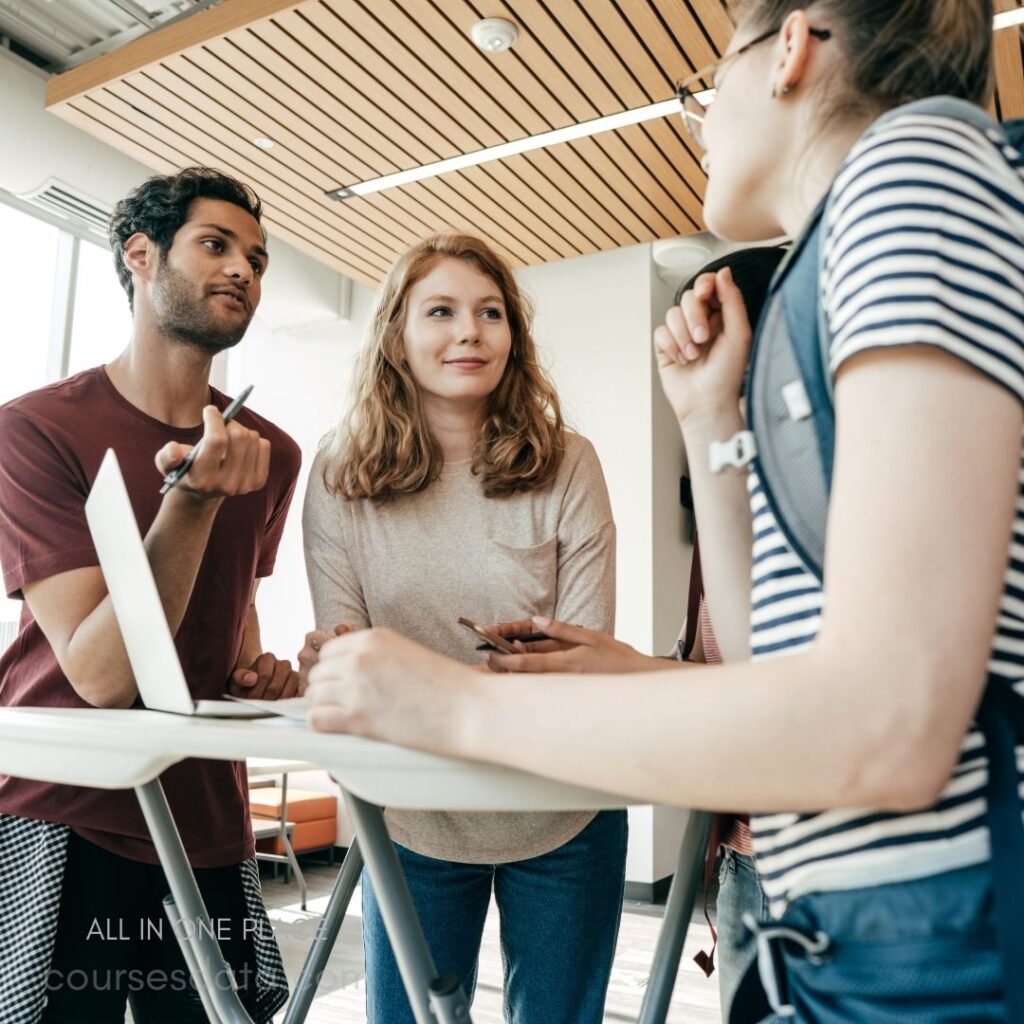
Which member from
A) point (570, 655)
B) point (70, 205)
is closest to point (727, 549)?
point (570, 655)

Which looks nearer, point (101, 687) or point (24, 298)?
point (101, 687)

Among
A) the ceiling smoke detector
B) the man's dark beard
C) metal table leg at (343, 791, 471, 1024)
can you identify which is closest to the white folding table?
metal table leg at (343, 791, 471, 1024)

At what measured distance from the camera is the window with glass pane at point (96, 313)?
4934mm

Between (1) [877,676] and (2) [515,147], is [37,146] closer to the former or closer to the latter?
(2) [515,147]

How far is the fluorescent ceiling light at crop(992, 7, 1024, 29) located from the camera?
298 centimetres

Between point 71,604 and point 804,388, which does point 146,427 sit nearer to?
point 71,604

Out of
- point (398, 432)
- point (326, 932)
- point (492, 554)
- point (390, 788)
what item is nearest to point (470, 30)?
point (398, 432)

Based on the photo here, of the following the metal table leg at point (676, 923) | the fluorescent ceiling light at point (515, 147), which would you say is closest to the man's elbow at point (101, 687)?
the metal table leg at point (676, 923)

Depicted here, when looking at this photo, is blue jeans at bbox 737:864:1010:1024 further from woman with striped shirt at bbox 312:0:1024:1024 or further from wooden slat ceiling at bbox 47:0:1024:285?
wooden slat ceiling at bbox 47:0:1024:285

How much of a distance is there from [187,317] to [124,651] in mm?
702

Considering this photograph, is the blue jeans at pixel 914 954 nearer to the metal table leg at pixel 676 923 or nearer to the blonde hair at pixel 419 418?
the metal table leg at pixel 676 923

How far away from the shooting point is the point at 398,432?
152 cm

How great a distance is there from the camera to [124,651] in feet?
3.64

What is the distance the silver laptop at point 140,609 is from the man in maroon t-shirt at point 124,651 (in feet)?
0.62
